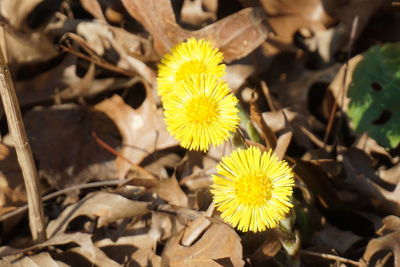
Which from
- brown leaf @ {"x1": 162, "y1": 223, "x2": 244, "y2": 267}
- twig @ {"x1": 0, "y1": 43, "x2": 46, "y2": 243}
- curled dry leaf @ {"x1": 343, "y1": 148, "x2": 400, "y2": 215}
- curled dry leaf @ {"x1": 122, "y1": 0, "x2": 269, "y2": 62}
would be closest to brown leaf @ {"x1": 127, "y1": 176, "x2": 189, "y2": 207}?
brown leaf @ {"x1": 162, "y1": 223, "x2": 244, "y2": 267}

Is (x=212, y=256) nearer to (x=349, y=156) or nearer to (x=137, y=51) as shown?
(x=349, y=156)

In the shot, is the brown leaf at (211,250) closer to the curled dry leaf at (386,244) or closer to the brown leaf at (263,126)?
the brown leaf at (263,126)

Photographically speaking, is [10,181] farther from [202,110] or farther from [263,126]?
[263,126]

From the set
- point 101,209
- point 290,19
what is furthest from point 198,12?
point 101,209

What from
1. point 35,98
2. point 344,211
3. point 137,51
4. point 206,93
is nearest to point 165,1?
point 137,51

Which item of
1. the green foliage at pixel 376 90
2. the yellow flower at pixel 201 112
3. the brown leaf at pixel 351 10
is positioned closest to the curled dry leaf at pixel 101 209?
the yellow flower at pixel 201 112

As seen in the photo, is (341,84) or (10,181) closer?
(10,181)
